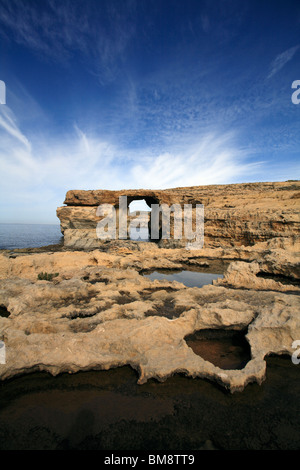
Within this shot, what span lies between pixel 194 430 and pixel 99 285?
→ 530 centimetres

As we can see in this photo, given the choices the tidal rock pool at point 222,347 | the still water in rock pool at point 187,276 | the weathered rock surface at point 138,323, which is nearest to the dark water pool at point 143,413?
the weathered rock surface at point 138,323

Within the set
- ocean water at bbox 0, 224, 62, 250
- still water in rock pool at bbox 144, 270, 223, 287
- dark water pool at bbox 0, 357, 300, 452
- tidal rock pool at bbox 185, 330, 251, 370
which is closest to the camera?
dark water pool at bbox 0, 357, 300, 452

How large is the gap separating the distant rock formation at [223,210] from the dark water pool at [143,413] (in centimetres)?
1212

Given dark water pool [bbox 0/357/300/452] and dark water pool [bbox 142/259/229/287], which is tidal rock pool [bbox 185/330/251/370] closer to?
dark water pool [bbox 0/357/300/452]

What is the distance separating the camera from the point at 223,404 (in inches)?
108

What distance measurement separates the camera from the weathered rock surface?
10.9 feet

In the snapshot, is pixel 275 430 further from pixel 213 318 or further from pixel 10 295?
pixel 10 295

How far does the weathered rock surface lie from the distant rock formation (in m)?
7.33

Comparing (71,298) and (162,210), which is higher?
(162,210)

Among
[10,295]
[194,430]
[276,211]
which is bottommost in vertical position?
[194,430]

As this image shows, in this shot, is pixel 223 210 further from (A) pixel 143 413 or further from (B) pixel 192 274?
(A) pixel 143 413

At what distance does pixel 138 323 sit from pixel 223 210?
51.4 ft

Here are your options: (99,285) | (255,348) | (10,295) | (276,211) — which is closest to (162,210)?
(276,211)

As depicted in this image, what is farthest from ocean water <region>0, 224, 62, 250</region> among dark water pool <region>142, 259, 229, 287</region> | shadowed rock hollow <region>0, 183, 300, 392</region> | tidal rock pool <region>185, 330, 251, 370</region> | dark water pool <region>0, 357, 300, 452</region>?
tidal rock pool <region>185, 330, 251, 370</region>
